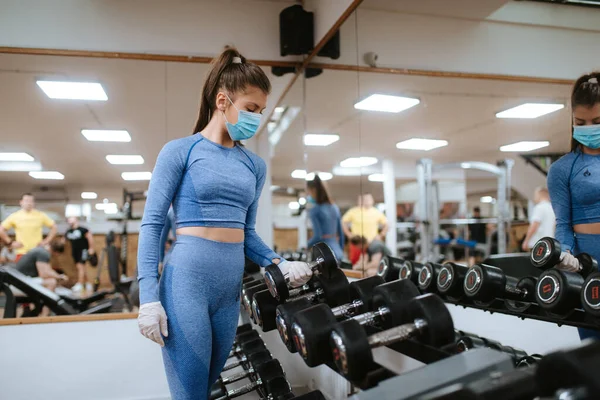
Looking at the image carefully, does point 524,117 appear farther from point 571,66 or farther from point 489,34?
point 489,34

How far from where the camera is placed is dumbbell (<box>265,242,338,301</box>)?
1479 millimetres

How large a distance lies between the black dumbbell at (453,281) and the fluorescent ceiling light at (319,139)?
1432mm

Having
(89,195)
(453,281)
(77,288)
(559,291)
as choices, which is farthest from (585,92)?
(77,288)

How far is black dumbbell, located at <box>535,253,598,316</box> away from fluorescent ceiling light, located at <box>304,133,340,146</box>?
1883 mm

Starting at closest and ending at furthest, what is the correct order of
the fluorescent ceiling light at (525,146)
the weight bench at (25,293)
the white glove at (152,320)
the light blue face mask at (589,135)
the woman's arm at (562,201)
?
the white glove at (152,320) < the light blue face mask at (589,135) < the woman's arm at (562,201) < the fluorescent ceiling light at (525,146) < the weight bench at (25,293)

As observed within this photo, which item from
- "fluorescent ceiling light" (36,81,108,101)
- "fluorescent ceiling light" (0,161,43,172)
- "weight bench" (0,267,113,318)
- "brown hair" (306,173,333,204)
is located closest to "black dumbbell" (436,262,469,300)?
"brown hair" (306,173,333,204)

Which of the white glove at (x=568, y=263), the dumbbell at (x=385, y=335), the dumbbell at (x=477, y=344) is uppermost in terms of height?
the white glove at (x=568, y=263)

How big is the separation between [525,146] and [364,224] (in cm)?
125

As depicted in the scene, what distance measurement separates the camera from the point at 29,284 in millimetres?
2984

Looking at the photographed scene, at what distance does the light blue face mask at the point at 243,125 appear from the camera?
1.49 m

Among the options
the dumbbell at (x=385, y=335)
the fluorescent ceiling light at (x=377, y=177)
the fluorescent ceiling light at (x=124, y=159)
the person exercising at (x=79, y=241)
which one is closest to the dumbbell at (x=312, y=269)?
the dumbbell at (x=385, y=335)

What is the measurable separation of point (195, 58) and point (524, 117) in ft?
7.13

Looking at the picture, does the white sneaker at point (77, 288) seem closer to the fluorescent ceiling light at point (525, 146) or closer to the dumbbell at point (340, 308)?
the dumbbell at point (340, 308)

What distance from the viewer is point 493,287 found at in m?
1.74
